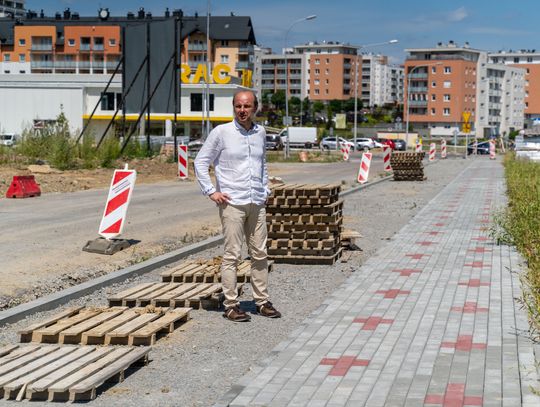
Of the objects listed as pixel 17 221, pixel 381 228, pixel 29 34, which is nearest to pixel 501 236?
pixel 381 228

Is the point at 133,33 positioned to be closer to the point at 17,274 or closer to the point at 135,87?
the point at 135,87

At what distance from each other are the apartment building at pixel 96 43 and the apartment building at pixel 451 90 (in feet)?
99.3

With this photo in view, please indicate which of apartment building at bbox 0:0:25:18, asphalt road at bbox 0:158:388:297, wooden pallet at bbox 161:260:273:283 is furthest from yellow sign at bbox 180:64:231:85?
apartment building at bbox 0:0:25:18

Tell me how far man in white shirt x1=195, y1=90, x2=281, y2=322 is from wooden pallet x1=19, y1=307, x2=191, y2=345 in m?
0.64

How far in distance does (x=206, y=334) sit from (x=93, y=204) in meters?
13.6

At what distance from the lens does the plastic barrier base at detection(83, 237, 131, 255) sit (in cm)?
1217

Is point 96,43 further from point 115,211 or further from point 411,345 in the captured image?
point 411,345

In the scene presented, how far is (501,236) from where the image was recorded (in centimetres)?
1405

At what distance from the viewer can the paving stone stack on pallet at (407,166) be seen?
3338 cm

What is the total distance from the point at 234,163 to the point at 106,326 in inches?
71.6

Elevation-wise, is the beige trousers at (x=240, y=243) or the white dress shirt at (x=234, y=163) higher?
the white dress shirt at (x=234, y=163)

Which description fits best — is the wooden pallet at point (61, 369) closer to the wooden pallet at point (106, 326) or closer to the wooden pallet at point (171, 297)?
the wooden pallet at point (106, 326)

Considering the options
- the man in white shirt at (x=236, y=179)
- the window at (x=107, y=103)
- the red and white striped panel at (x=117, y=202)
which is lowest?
the red and white striped panel at (x=117, y=202)

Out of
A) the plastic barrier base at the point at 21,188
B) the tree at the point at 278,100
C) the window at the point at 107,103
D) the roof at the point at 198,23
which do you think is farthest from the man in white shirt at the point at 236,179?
the tree at the point at 278,100
